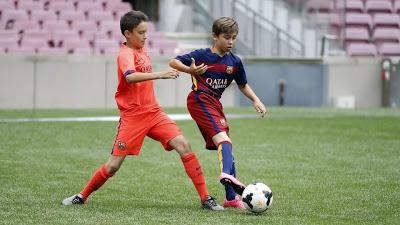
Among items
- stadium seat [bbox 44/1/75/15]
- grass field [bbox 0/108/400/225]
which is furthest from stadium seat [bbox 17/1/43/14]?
grass field [bbox 0/108/400/225]

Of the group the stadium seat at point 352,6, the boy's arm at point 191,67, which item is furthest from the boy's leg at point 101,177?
the stadium seat at point 352,6

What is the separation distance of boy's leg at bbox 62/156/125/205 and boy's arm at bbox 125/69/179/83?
0.75 m

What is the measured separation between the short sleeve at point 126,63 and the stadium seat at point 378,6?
19638mm

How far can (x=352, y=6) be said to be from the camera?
2717 cm

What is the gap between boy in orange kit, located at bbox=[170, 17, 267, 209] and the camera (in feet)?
28.4

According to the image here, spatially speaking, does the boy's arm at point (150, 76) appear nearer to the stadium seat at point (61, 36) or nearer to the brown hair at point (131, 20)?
the brown hair at point (131, 20)

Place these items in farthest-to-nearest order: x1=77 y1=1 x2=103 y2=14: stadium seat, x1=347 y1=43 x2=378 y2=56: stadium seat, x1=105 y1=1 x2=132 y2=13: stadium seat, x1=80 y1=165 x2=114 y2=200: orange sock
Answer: x1=347 y1=43 x2=378 y2=56: stadium seat → x1=105 y1=1 x2=132 y2=13: stadium seat → x1=77 y1=1 x2=103 y2=14: stadium seat → x1=80 y1=165 x2=114 y2=200: orange sock

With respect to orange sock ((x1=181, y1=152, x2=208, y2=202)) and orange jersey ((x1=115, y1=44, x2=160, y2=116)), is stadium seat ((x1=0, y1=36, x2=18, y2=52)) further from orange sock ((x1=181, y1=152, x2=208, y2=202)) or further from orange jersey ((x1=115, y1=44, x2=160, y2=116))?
orange sock ((x1=181, y1=152, x2=208, y2=202))

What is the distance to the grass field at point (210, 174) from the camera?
825 cm

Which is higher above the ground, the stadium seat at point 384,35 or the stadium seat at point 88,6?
the stadium seat at point 88,6

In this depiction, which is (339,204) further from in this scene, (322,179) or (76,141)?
(76,141)

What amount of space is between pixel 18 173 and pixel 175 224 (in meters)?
3.82

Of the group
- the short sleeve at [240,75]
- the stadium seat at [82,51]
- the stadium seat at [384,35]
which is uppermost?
the stadium seat at [384,35]

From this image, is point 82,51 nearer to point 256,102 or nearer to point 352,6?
point 352,6
